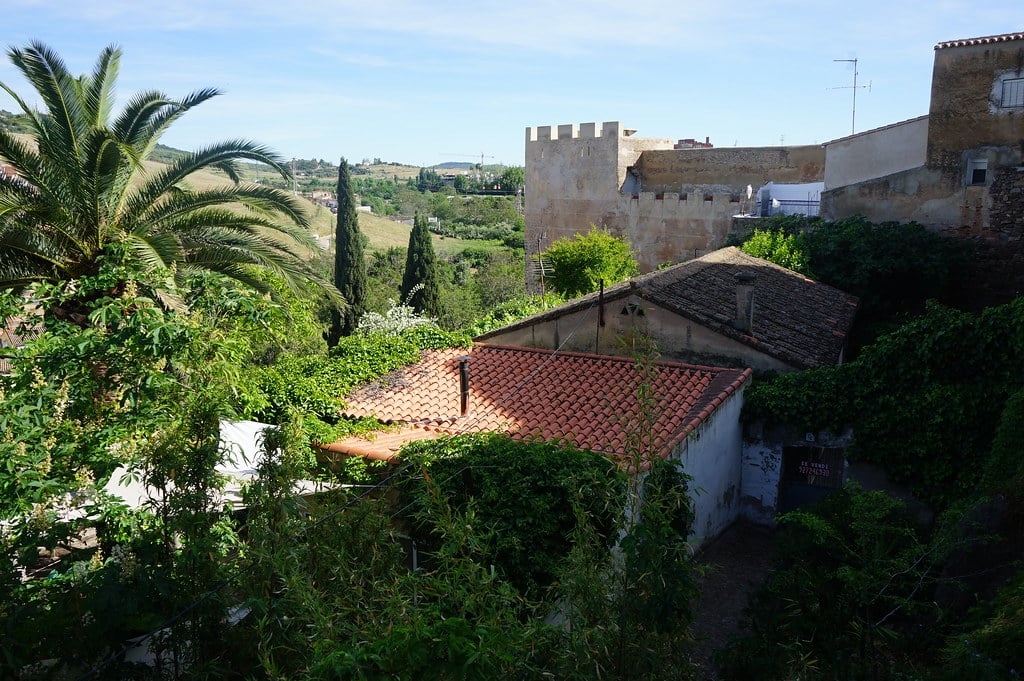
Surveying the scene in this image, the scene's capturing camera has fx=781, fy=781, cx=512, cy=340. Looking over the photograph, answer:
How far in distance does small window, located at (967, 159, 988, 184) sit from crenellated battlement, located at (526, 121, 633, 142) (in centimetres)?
1536

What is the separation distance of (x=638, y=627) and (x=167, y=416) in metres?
4.35

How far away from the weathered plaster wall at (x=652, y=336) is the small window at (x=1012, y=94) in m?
11.4

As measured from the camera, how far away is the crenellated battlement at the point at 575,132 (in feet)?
109

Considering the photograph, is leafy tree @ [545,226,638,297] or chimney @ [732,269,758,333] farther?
leafy tree @ [545,226,638,297]

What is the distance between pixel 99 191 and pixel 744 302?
33.3ft

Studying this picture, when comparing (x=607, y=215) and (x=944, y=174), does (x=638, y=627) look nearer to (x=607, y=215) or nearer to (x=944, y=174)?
(x=944, y=174)

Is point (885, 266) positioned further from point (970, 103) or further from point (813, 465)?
point (813, 465)

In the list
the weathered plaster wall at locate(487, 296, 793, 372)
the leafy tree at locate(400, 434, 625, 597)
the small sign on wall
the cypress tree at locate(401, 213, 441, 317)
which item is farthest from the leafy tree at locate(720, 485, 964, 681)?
the cypress tree at locate(401, 213, 441, 317)

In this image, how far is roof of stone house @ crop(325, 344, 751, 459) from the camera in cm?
1106

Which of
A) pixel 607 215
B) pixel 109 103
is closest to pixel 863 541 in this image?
pixel 109 103

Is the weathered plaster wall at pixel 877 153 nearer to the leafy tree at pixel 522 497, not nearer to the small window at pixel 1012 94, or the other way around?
the small window at pixel 1012 94

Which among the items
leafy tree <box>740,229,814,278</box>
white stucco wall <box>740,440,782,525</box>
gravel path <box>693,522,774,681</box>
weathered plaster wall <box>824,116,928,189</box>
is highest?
weathered plaster wall <box>824,116,928,189</box>

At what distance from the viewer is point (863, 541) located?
21.8 feet

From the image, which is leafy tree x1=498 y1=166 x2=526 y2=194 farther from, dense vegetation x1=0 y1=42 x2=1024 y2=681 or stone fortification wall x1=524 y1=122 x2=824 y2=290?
dense vegetation x1=0 y1=42 x2=1024 y2=681
